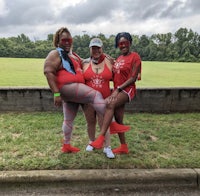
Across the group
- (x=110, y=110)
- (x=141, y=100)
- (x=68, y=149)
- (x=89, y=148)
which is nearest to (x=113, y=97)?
(x=110, y=110)

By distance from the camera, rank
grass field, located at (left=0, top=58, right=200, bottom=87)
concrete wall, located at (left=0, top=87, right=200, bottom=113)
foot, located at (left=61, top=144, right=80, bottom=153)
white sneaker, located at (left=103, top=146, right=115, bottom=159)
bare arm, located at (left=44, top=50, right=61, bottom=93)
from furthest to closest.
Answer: grass field, located at (left=0, top=58, right=200, bottom=87) < concrete wall, located at (left=0, top=87, right=200, bottom=113) < foot, located at (left=61, top=144, right=80, bottom=153) < white sneaker, located at (left=103, top=146, right=115, bottom=159) < bare arm, located at (left=44, top=50, right=61, bottom=93)

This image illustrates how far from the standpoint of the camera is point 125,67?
Answer: 353cm

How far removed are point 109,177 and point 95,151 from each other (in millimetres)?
770

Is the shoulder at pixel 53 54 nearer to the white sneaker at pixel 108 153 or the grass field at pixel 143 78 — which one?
the white sneaker at pixel 108 153

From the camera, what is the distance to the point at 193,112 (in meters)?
6.50

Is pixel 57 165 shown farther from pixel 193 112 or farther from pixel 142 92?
pixel 193 112

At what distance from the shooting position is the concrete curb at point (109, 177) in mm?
3258

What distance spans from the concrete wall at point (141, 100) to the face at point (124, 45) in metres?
2.86

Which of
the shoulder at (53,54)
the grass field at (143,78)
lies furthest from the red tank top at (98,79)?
the grass field at (143,78)

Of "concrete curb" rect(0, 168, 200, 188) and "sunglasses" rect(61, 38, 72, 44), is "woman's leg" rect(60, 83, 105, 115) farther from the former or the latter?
"concrete curb" rect(0, 168, 200, 188)

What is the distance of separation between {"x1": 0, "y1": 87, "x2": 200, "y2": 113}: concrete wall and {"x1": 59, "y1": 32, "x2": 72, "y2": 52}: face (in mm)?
2750

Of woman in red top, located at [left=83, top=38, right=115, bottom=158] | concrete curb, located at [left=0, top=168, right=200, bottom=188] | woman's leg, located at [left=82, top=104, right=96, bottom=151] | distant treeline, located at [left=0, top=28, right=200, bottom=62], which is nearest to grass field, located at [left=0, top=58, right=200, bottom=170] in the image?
concrete curb, located at [left=0, top=168, right=200, bottom=188]

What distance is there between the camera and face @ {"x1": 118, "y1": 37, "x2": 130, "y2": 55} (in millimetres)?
3553

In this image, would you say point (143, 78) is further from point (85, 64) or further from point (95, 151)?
point (85, 64)
